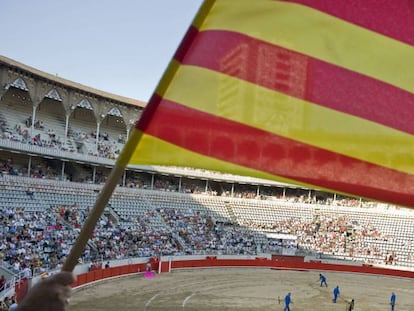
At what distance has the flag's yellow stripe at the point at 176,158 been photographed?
3395 millimetres

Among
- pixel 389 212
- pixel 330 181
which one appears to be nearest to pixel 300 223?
pixel 389 212

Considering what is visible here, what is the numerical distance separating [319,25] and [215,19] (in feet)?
2.40

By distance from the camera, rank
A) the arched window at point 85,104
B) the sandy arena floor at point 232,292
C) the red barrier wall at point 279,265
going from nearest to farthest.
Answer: the sandy arena floor at point 232,292 < the red barrier wall at point 279,265 < the arched window at point 85,104

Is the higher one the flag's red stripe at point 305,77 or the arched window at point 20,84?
the arched window at point 20,84

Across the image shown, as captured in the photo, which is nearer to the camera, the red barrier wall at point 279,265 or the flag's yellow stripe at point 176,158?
the flag's yellow stripe at point 176,158

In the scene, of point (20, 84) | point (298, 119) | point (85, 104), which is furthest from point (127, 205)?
point (298, 119)

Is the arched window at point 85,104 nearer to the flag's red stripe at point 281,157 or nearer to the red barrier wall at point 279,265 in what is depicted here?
the red barrier wall at point 279,265

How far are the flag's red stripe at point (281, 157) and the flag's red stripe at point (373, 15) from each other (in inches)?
36.2

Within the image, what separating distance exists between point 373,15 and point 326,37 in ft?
1.12

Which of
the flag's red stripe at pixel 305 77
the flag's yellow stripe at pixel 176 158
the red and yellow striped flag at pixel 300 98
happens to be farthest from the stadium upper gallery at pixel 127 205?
the flag's red stripe at pixel 305 77

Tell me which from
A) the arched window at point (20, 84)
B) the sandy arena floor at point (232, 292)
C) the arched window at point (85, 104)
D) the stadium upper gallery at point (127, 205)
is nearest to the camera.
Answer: the sandy arena floor at point (232, 292)

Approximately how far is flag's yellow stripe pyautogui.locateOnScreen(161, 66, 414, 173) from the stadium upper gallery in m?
23.0

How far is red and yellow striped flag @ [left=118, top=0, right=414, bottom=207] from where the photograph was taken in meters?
3.36

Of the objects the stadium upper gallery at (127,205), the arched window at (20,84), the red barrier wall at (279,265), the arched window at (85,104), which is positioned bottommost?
the red barrier wall at (279,265)
